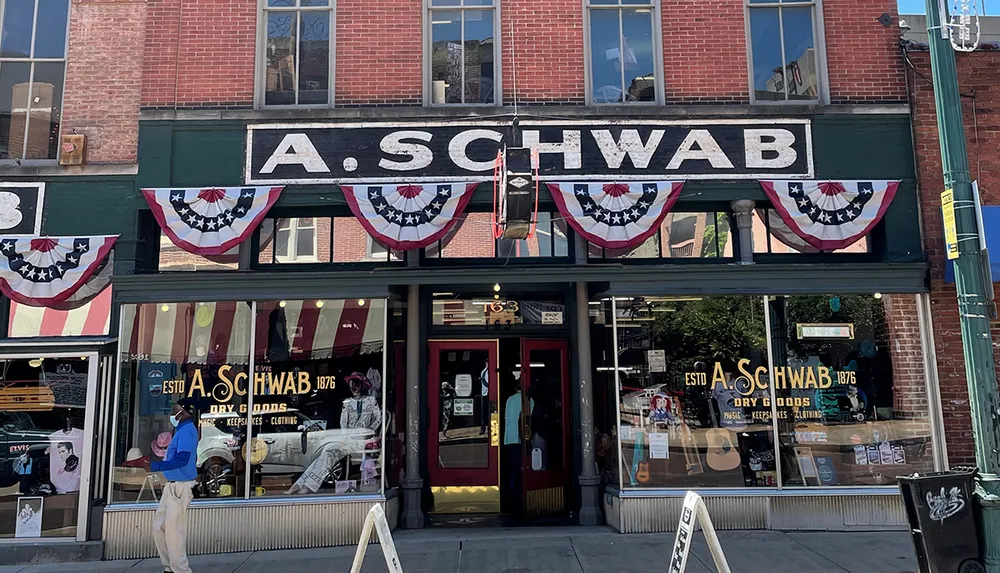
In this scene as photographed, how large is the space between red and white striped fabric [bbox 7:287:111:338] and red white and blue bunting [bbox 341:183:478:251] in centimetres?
354

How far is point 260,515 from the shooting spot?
333 inches

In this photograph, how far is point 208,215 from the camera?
28.8ft

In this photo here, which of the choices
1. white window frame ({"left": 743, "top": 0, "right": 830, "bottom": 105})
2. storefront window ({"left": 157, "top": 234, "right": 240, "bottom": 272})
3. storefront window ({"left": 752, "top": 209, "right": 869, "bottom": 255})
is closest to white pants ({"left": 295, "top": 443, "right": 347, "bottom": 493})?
storefront window ({"left": 157, "top": 234, "right": 240, "bottom": 272})

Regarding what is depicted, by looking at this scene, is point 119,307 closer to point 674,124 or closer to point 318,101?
point 318,101

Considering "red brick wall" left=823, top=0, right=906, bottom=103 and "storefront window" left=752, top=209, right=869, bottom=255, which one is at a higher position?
"red brick wall" left=823, top=0, right=906, bottom=103

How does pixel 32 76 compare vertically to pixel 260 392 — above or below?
above

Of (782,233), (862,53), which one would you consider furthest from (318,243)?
(862,53)

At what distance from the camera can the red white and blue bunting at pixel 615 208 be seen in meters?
8.77

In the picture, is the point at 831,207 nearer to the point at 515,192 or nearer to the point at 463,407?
the point at 515,192

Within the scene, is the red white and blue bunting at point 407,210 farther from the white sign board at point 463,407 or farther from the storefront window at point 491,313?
the white sign board at point 463,407

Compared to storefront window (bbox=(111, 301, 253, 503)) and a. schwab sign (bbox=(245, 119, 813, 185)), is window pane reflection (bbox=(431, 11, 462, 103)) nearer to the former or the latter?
a. schwab sign (bbox=(245, 119, 813, 185))

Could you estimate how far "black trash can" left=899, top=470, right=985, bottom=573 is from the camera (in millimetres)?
5914

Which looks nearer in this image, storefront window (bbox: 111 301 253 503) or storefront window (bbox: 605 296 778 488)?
storefront window (bbox: 111 301 253 503)

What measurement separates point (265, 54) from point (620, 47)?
4.98 metres
